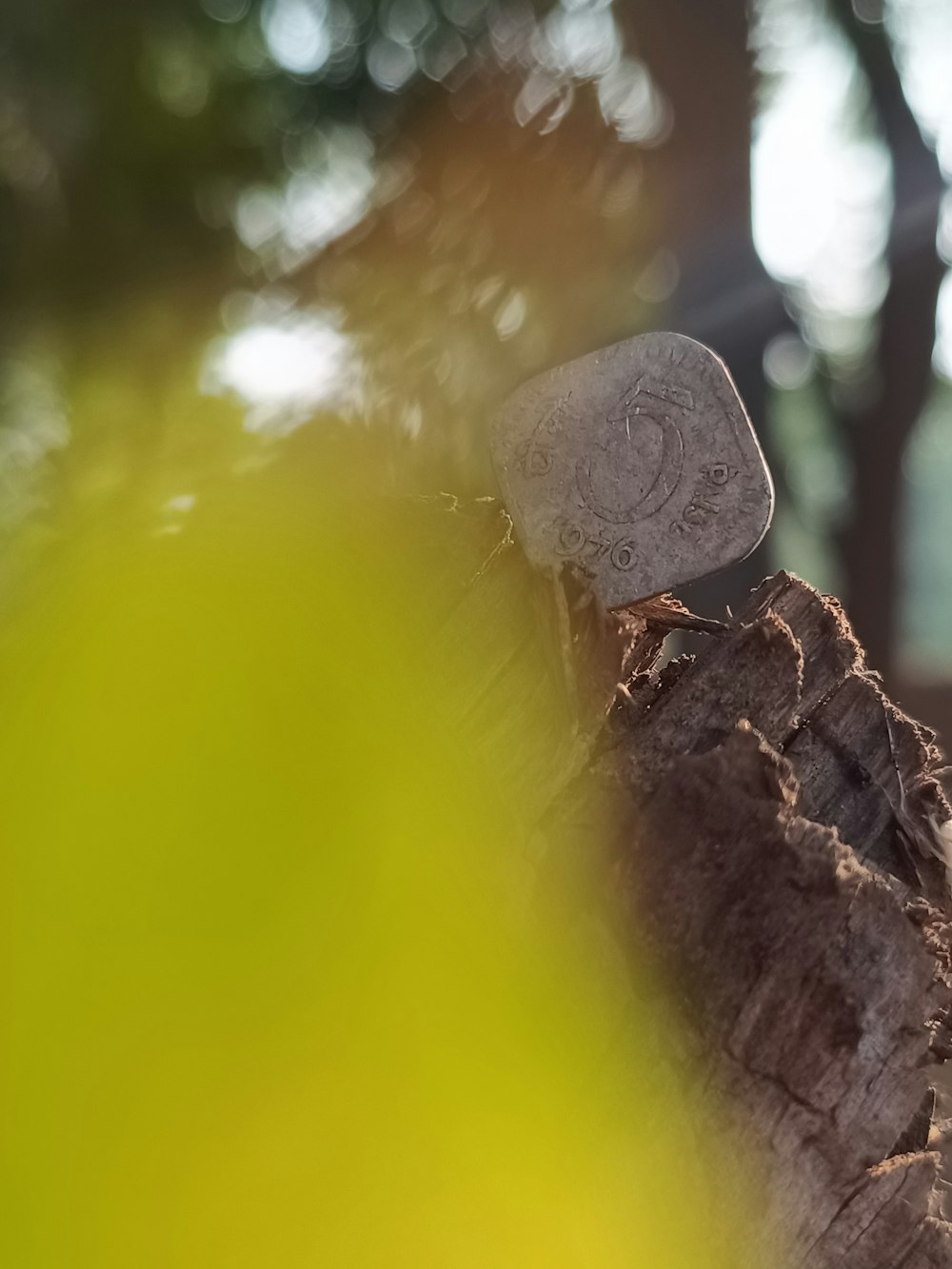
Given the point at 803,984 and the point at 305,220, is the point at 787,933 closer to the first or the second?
the point at 803,984

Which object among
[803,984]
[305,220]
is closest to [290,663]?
[803,984]

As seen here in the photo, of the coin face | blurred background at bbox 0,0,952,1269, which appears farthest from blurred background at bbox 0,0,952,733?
the coin face

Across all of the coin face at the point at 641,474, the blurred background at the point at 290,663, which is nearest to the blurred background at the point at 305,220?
the blurred background at the point at 290,663

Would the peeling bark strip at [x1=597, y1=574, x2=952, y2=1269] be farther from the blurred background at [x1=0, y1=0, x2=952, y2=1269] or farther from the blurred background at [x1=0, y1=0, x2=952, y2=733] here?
the blurred background at [x1=0, y1=0, x2=952, y2=733]

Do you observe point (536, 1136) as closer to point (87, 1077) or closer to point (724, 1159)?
point (724, 1159)

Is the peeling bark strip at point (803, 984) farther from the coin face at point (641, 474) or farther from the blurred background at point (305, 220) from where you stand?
the blurred background at point (305, 220)

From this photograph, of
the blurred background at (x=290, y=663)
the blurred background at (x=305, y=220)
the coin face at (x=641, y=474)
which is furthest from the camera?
the blurred background at (x=305, y=220)
